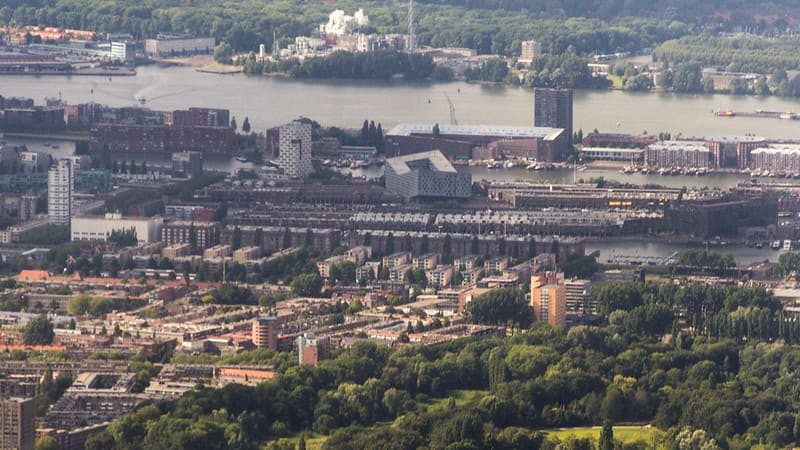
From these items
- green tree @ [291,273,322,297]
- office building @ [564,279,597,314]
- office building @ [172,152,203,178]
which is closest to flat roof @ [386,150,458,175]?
office building @ [172,152,203,178]

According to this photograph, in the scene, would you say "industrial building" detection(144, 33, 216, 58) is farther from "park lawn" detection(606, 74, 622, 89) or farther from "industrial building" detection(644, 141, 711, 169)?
"industrial building" detection(644, 141, 711, 169)

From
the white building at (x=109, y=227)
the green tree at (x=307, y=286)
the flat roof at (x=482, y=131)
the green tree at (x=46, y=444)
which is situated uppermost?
the flat roof at (x=482, y=131)

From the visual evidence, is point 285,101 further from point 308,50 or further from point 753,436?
point 753,436

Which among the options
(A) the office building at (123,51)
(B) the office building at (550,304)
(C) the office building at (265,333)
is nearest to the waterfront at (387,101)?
(A) the office building at (123,51)

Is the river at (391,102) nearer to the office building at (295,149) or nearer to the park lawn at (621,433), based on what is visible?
the office building at (295,149)

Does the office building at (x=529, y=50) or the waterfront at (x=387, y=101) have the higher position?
the office building at (x=529, y=50)

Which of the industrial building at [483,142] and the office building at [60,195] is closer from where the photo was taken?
the office building at [60,195]

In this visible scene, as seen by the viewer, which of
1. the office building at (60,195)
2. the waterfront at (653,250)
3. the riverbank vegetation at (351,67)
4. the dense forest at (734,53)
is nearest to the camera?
the waterfront at (653,250)
